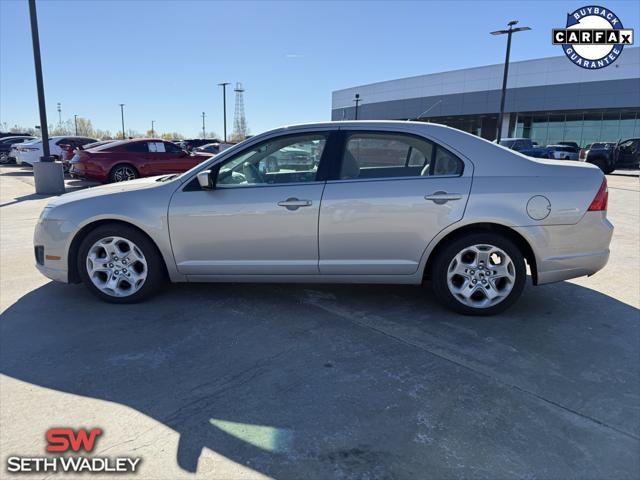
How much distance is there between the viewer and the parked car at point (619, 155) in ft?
77.0

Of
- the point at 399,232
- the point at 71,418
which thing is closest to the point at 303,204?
the point at 399,232

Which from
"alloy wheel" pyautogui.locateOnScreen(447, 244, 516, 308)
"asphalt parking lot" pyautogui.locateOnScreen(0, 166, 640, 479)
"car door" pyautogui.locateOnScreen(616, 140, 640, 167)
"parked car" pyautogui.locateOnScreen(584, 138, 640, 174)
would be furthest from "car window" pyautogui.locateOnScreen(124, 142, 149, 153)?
"car door" pyautogui.locateOnScreen(616, 140, 640, 167)

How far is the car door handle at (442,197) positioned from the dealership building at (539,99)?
152ft

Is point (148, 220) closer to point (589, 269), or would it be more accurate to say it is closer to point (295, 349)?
point (295, 349)

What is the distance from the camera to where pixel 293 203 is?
3838 millimetres

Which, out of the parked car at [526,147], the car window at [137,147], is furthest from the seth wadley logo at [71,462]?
the parked car at [526,147]

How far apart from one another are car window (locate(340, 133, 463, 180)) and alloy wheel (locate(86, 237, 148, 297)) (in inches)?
79.0

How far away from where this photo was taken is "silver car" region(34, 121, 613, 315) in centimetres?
377

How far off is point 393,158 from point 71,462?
3.14 metres

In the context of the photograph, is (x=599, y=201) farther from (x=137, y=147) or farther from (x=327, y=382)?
(x=137, y=147)

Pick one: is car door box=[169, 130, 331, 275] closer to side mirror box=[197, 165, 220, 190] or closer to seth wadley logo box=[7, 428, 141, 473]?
side mirror box=[197, 165, 220, 190]

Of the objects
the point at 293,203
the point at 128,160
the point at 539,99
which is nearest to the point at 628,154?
the point at 128,160

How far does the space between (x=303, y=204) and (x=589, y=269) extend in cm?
251

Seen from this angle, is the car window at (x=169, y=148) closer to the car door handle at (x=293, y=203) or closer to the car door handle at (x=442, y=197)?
the car door handle at (x=293, y=203)
